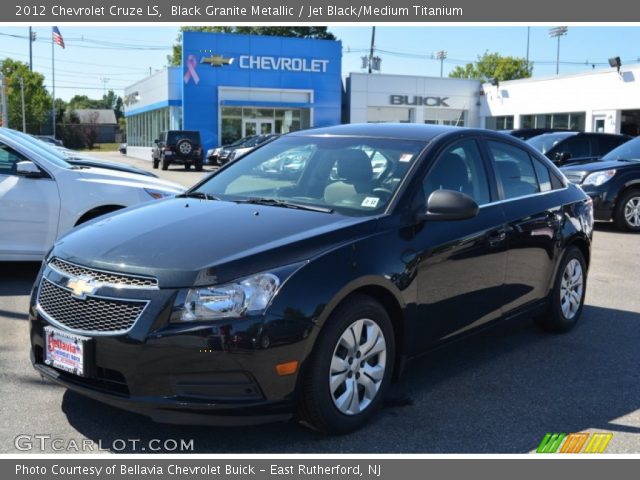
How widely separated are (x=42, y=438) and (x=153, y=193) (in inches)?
163

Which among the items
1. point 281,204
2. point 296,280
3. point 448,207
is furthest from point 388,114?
point 296,280

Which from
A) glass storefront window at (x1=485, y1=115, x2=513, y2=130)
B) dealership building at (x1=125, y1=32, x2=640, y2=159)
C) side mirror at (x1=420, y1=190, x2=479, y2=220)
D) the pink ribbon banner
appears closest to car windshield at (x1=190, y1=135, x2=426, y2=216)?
side mirror at (x1=420, y1=190, x2=479, y2=220)

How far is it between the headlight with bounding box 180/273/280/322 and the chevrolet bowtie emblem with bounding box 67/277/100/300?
533 mm

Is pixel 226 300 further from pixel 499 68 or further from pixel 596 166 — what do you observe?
pixel 499 68

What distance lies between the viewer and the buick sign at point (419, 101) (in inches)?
1699

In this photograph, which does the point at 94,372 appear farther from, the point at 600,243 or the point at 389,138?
the point at 600,243

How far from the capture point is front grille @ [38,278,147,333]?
10.8ft

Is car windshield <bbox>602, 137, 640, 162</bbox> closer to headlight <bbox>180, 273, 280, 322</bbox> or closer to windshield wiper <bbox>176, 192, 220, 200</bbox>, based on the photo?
windshield wiper <bbox>176, 192, 220, 200</bbox>

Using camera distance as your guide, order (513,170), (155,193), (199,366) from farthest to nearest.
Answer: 1. (155,193)
2. (513,170)
3. (199,366)

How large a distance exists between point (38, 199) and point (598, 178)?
927 centimetres

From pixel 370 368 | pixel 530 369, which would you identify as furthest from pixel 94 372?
pixel 530 369

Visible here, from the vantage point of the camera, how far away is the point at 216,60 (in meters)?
38.8
